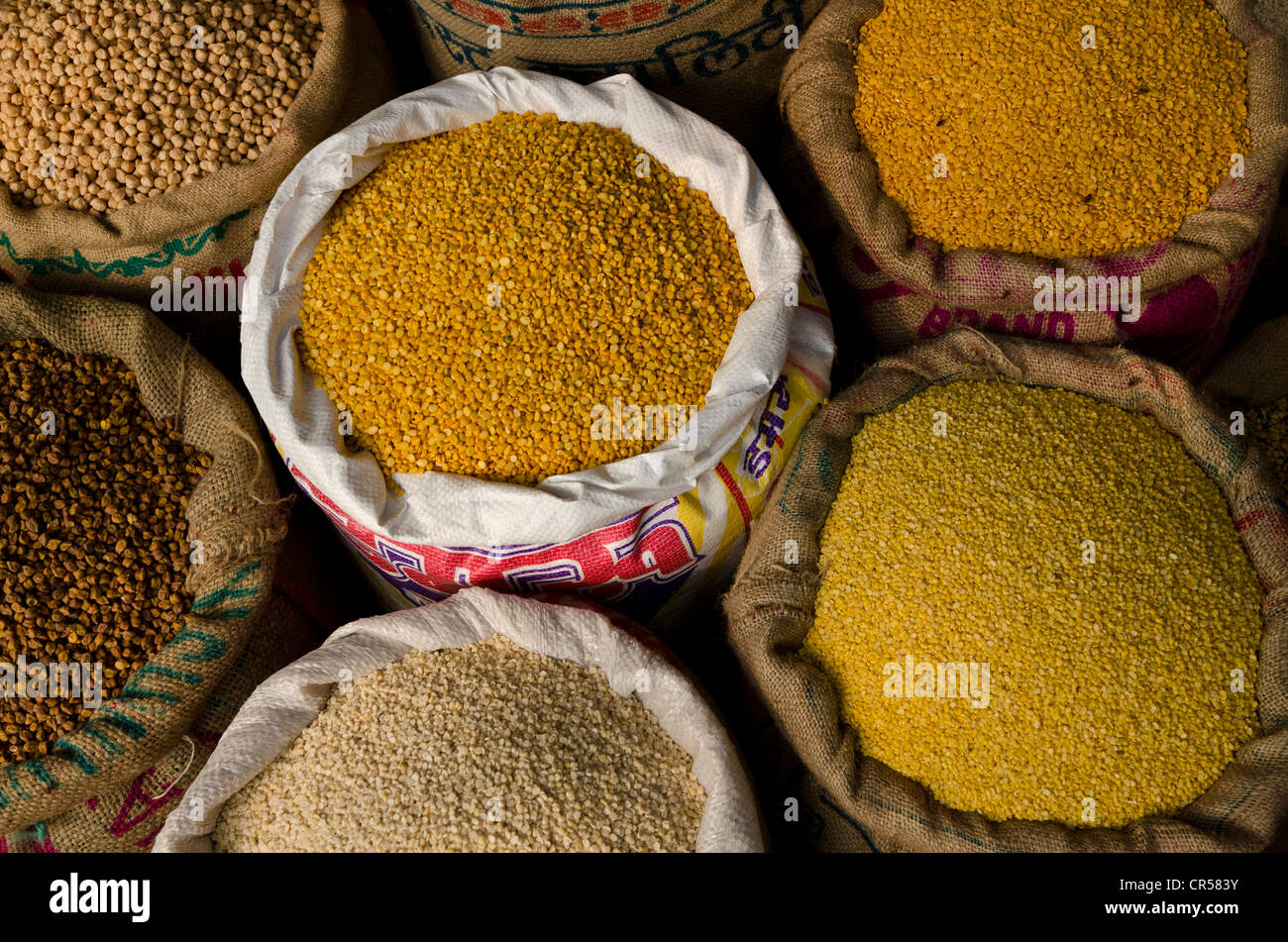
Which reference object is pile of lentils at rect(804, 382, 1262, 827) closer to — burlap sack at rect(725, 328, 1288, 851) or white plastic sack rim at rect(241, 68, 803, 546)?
burlap sack at rect(725, 328, 1288, 851)

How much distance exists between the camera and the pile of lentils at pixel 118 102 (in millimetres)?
1450

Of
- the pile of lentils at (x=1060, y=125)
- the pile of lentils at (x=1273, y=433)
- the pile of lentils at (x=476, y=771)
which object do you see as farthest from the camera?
the pile of lentils at (x=1273, y=433)

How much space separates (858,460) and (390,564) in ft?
2.26

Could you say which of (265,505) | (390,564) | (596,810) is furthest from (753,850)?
(265,505)

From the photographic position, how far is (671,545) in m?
1.40

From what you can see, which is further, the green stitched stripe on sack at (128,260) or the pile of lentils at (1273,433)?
the pile of lentils at (1273,433)

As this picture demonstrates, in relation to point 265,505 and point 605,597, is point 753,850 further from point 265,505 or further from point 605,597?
point 265,505

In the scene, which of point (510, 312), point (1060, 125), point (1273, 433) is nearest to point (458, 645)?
point (510, 312)

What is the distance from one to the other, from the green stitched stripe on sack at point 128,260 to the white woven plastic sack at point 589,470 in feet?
0.57

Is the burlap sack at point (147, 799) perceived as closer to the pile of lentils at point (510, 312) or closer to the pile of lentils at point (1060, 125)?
the pile of lentils at point (510, 312)

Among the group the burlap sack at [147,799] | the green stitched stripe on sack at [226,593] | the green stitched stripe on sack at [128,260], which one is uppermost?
the green stitched stripe on sack at [128,260]

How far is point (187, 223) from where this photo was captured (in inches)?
57.7

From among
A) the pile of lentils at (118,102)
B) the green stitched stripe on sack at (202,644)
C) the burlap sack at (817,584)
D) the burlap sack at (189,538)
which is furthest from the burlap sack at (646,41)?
the green stitched stripe on sack at (202,644)

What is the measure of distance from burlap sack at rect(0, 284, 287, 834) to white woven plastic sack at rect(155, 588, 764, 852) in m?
0.09
